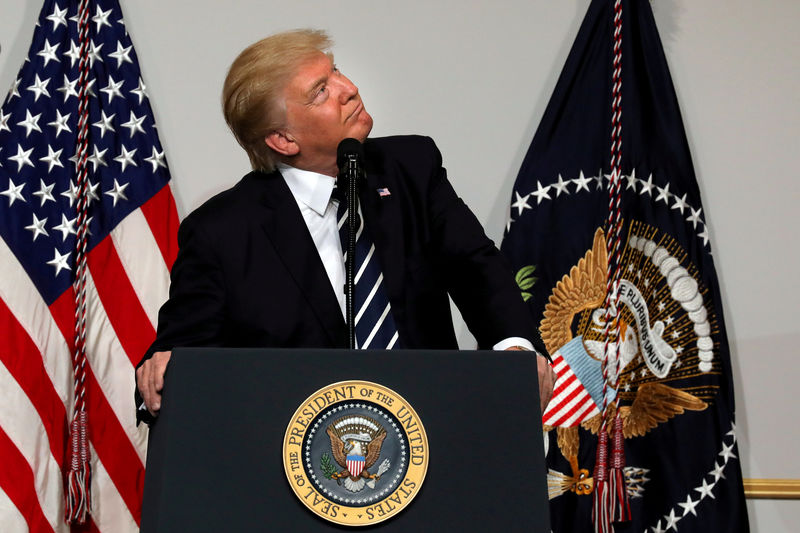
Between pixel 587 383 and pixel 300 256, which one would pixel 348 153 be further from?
pixel 587 383

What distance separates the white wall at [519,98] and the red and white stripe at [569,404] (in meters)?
0.42

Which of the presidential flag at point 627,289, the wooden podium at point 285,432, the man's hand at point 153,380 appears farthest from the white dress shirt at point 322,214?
the presidential flag at point 627,289

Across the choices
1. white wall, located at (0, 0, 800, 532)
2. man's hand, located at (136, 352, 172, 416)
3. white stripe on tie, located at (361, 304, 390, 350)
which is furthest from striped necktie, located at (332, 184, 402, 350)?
white wall, located at (0, 0, 800, 532)

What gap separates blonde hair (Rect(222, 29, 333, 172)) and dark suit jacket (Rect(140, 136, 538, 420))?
0.55 ft

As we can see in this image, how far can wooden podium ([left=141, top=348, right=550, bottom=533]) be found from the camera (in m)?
1.30

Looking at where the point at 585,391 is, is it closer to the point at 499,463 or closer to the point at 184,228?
the point at 184,228

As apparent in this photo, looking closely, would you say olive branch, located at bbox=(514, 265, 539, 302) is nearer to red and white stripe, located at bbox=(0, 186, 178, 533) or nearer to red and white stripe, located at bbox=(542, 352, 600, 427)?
red and white stripe, located at bbox=(542, 352, 600, 427)

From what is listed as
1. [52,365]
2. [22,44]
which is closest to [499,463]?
[52,365]

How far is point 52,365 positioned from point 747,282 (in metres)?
2.36

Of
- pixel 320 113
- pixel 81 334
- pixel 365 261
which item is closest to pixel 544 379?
pixel 365 261

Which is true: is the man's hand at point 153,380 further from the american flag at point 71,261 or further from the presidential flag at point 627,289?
the presidential flag at point 627,289

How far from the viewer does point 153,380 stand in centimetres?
170

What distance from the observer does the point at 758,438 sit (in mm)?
3205

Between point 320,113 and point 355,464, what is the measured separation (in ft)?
3.49
